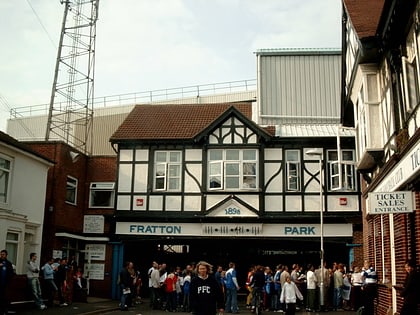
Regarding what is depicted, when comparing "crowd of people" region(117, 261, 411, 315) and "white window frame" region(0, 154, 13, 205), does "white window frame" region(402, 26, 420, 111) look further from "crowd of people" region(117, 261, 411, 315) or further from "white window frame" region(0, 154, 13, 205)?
"white window frame" region(0, 154, 13, 205)

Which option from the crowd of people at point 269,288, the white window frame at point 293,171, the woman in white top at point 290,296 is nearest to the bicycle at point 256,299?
the crowd of people at point 269,288

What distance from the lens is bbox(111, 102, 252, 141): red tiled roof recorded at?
A: 26.9 m

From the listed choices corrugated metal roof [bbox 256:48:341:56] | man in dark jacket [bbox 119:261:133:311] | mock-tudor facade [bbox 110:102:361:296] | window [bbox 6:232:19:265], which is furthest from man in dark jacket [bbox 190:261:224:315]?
corrugated metal roof [bbox 256:48:341:56]

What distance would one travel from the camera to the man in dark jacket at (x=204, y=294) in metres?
8.70

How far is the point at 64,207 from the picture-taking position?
2548cm

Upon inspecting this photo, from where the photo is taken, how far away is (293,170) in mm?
25875

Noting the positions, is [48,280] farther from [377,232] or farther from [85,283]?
[377,232]

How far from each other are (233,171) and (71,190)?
8.01 metres

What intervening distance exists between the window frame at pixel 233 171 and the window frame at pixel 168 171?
1.48 meters

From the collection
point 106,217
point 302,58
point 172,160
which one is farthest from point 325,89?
point 106,217

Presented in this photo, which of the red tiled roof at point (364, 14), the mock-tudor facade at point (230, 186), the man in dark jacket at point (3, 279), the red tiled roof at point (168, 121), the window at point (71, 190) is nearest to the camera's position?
the red tiled roof at point (364, 14)

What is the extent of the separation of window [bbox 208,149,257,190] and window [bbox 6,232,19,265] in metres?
9.28

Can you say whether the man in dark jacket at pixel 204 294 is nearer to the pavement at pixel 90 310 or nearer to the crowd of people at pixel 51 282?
the crowd of people at pixel 51 282

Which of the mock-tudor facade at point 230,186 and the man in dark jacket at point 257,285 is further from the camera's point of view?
the mock-tudor facade at point 230,186
